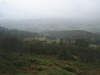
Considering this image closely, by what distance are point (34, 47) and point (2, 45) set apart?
37.9ft

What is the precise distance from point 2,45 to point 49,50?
15594 mm

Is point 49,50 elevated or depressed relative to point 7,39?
depressed

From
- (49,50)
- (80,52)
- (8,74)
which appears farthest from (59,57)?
(8,74)

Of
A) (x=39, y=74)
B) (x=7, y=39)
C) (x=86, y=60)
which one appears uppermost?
(x=7, y=39)

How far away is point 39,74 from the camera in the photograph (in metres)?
19.2

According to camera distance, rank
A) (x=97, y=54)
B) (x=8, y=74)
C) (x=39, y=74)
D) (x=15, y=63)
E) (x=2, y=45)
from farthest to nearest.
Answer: (x=97, y=54)
(x=2, y=45)
(x=15, y=63)
(x=39, y=74)
(x=8, y=74)

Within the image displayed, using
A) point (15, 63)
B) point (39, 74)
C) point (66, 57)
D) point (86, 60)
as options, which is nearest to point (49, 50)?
point (66, 57)

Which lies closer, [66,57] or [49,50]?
[66,57]

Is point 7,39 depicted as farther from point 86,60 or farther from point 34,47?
point 86,60

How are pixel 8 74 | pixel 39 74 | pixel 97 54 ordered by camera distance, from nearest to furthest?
pixel 8 74 < pixel 39 74 < pixel 97 54

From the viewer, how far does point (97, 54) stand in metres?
44.6

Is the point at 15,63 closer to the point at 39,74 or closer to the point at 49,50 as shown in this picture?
the point at 39,74

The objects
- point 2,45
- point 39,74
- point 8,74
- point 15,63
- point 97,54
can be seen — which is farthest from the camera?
point 97,54

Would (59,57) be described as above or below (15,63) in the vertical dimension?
below
